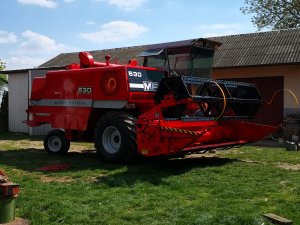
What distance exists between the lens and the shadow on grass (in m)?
8.53

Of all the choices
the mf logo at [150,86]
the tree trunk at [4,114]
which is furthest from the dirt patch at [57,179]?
the tree trunk at [4,114]

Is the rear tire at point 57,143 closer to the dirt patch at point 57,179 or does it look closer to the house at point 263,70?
the dirt patch at point 57,179

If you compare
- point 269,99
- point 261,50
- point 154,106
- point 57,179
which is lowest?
point 57,179

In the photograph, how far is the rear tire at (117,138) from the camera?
32.4 ft

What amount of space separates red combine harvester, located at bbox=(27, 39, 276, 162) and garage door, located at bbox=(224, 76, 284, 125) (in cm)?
623

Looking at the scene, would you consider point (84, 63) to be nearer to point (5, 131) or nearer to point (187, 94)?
point (187, 94)

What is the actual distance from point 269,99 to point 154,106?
8370 millimetres

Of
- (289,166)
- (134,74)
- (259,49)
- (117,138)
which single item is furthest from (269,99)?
(117,138)

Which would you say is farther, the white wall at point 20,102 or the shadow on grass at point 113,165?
the white wall at point 20,102

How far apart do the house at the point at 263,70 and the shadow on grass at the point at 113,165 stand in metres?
5.83

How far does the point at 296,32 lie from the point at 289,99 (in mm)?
3305

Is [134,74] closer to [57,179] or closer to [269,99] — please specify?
[57,179]

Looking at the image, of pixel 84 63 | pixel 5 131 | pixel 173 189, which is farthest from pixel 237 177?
pixel 5 131

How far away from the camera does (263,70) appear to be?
57.7 ft
